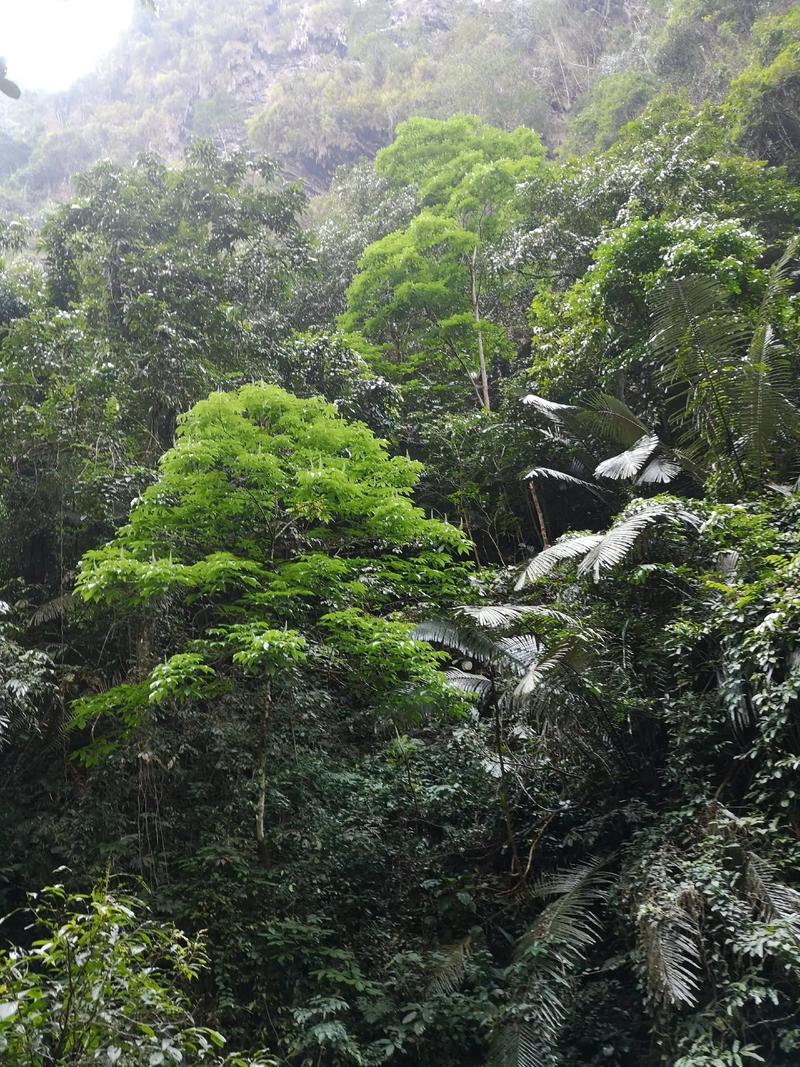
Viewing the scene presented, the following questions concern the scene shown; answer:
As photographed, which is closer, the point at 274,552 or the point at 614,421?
the point at 274,552

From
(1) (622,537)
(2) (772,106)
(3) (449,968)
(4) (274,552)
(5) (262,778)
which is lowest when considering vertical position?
(3) (449,968)

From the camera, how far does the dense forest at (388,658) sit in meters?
5.02

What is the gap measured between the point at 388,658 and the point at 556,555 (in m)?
2.59

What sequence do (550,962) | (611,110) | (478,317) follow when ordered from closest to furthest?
(550,962) → (478,317) → (611,110)

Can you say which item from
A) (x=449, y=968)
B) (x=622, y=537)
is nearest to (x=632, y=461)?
(x=622, y=537)

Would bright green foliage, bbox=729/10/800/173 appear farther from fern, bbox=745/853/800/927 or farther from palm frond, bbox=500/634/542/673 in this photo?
fern, bbox=745/853/800/927

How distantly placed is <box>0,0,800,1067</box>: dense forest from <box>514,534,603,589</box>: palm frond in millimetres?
50

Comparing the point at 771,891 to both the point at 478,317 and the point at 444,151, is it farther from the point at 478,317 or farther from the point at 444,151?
the point at 444,151

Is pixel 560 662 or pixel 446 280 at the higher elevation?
pixel 446 280

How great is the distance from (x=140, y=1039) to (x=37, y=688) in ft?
14.1

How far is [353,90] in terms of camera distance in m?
28.2

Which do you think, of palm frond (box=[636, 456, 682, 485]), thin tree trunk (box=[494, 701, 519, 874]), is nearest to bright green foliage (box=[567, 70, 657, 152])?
palm frond (box=[636, 456, 682, 485])

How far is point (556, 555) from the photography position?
7695mm

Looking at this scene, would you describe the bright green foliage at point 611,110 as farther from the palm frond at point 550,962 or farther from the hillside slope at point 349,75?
the palm frond at point 550,962
